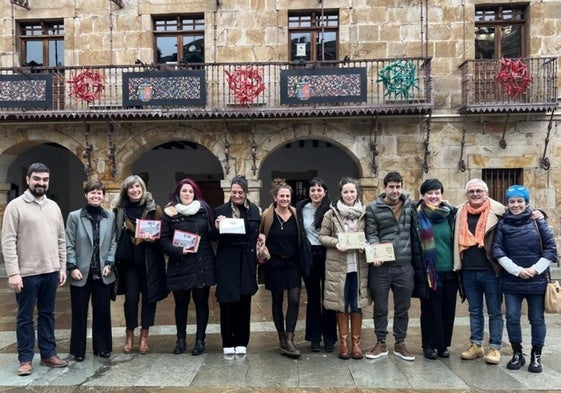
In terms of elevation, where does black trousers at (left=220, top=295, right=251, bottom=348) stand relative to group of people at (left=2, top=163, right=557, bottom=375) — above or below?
below

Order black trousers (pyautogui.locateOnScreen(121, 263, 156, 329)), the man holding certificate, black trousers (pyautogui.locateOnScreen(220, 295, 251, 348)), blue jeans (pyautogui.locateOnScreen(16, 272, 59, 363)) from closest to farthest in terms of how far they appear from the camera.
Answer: blue jeans (pyautogui.locateOnScreen(16, 272, 59, 363)) < the man holding certificate < black trousers (pyautogui.locateOnScreen(220, 295, 251, 348)) < black trousers (pyautogui.locateOnScreen(121, 263, 156, 329))

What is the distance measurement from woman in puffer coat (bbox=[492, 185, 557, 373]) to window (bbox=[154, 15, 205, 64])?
349 inches

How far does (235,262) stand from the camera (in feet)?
15.5

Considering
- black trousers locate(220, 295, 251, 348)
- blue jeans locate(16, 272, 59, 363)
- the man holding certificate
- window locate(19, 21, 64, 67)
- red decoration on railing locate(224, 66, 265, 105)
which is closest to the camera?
blue jeans locate(16, 272, 59, 363)

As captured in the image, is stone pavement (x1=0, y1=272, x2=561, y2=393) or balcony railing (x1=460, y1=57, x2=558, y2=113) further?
balcony railing (x1=460, y1=57, x2=558, y2=113)

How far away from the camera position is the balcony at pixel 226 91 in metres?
10.5

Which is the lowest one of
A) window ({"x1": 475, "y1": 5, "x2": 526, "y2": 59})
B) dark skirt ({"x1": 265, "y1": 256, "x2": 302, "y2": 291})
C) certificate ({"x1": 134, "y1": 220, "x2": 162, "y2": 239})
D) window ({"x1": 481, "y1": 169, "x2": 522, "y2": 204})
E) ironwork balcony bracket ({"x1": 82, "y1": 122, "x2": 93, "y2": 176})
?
dark skirt ({"x1": 265, "y1": 256, "x2": 302, "y2": 291})

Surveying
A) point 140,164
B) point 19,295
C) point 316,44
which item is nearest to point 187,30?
point 316,44

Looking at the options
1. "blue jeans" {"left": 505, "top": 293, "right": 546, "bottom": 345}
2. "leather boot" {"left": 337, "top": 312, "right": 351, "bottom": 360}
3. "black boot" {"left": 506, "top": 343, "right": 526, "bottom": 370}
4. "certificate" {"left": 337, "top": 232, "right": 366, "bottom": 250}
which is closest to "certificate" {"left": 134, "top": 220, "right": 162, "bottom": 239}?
"certificate" {"left": 337, "top": 232, "right": 366, "bottom": 250}

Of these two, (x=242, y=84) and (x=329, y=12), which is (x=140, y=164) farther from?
(x=329, y=12)

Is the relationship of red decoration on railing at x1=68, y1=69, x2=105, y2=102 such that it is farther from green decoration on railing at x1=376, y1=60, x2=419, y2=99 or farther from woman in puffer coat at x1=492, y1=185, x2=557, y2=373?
woman in puffer coat at x1=492, y1=185, x2=557, y2=373

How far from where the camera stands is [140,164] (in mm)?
15508

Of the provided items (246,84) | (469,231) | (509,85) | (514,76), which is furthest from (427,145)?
(469,231)

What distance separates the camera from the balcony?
1048 centimetres
